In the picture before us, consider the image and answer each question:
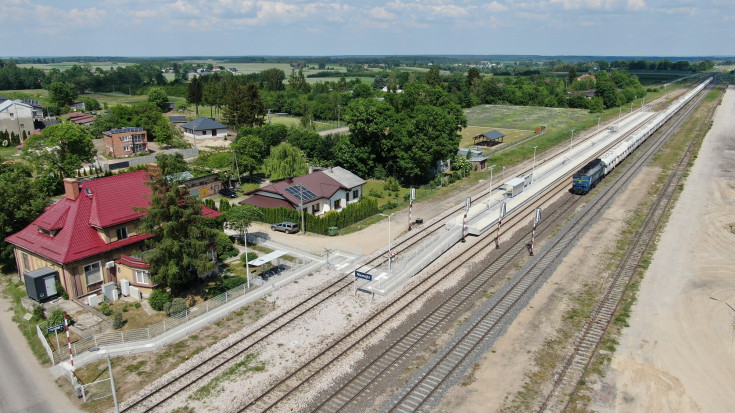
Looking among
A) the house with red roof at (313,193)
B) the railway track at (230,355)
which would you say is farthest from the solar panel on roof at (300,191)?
the railway track at (230,355)

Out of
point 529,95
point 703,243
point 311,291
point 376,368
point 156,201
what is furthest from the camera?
point 529,95

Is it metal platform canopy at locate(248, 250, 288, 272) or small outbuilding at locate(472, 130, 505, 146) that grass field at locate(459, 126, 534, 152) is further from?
metal platform canopy at locate(248, 250, 288, 272)

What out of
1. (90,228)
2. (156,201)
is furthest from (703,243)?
(90,228)

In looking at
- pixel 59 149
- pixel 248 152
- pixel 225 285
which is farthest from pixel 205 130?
pixel 225 285

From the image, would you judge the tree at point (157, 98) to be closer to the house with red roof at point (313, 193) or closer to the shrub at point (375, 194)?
the shrub at point (375, 194)

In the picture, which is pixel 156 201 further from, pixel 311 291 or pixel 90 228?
pixel 311 291

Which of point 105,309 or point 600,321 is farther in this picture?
point 105,309

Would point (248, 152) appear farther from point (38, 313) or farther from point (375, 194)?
point (38, 313)
